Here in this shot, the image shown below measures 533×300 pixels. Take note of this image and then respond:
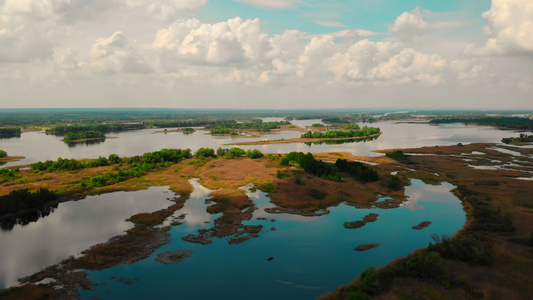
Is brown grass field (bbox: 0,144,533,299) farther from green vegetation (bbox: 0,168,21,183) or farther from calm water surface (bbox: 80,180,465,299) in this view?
calm water surface (bbox: 80,180,465,299)

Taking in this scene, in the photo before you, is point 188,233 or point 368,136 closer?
point 188,233

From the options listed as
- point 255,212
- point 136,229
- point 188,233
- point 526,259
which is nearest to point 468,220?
point 526,259

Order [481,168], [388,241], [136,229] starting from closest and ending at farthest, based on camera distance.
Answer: [388,241], [136,229], [481,168]

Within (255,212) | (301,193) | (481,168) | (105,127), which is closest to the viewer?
(255,212)

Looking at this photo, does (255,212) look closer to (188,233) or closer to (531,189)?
(188,233)

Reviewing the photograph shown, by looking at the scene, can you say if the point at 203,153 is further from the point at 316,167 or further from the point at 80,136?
the point at 80,136

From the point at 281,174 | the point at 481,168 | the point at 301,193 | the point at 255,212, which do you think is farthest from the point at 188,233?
the point at 481,168

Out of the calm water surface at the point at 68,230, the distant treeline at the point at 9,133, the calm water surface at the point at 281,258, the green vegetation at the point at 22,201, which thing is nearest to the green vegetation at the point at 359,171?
the calm water surface at the point at 281,258
